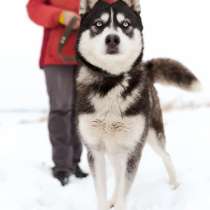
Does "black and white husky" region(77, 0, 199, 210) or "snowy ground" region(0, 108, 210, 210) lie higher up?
"black and white husky" region(77, 0, 199, 210)

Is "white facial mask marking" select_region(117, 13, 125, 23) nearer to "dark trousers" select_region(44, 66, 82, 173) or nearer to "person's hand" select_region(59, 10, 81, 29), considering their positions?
"person's hand" select_region(59, 10, 81, 29)

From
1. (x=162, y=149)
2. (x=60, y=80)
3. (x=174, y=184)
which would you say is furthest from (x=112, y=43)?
(x=174, y=184)

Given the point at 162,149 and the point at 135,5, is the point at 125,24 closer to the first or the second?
the point at 135,5

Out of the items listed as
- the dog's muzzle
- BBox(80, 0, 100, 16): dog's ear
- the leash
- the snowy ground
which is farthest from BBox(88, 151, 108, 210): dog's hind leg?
BBox(80, 0, 100, 16): dog's ear

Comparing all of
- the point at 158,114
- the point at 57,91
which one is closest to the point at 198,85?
the point at 158,114

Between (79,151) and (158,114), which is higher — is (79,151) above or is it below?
below

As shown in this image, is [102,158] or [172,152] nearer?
[102,158]

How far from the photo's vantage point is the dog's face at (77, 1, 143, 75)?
11.9 feet

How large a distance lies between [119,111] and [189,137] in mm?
Answer: 2453

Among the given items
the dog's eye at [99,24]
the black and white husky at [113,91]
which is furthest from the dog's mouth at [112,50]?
the dog's eye at [99,24]

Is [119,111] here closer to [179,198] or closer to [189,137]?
[179,198]

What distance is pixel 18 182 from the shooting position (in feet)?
15.8

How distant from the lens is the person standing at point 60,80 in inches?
182

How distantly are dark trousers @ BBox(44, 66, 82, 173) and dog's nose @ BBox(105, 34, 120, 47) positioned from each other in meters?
1.28
